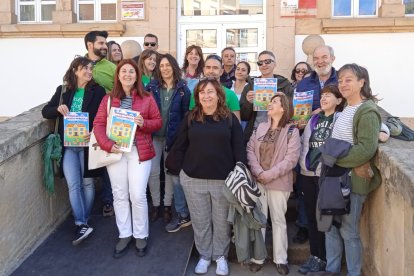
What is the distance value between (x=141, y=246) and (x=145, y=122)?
1.21 metres

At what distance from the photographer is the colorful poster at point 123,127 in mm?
4352

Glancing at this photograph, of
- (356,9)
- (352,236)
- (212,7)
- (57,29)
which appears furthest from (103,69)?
(356,9)

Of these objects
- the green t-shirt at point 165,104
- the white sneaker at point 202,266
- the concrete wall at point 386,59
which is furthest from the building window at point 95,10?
the white sneaker at point 202,266

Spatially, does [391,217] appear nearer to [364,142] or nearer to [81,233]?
[364,142]

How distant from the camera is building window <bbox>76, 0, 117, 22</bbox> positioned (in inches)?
374

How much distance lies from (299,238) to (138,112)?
2.05 meters

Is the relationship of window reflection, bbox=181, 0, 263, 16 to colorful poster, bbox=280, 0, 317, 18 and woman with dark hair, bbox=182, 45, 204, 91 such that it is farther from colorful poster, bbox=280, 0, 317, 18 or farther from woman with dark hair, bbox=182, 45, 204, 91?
woman with dark hair, bbox=182, 45, 204, 91

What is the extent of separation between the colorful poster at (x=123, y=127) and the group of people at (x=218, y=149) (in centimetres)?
7

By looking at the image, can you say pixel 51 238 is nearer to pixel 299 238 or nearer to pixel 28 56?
pixel 299 238

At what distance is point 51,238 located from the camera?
500cm

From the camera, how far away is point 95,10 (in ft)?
31.4

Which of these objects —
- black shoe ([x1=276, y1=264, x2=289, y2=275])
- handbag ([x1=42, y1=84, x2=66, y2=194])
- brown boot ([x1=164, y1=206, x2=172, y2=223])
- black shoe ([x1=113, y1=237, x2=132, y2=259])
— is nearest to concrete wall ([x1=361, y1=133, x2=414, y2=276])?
black shoe ([x1=276, y1=264, x2=289, y2=275])

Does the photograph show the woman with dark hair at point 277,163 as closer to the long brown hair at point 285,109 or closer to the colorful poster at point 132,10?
the long brown hair at point 285,109

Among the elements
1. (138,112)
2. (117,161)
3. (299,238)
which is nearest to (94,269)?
(117,161)
